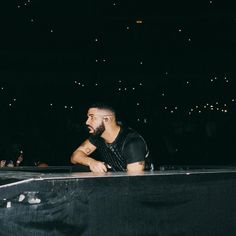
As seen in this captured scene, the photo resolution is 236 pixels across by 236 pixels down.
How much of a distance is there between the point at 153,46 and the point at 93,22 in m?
1.52

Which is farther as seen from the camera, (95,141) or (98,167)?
(95,141)

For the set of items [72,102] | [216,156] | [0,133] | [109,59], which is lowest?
[216,156]

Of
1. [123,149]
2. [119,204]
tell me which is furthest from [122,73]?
[119,204]

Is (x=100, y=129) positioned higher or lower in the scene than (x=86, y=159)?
higher

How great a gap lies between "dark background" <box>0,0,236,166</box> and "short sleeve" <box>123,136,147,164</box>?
6012 mm

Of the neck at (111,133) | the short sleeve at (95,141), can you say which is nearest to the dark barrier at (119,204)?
the neck at (111,133)

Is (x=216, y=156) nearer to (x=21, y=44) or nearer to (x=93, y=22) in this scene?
(x=93, y=22)

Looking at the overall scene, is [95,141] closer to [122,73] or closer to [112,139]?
[112,139]

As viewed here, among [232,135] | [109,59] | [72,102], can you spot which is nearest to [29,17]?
[109,59]

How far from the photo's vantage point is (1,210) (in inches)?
66.6

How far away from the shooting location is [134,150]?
300 cm

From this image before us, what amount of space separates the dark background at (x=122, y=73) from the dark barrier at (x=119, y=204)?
6899 millimetres

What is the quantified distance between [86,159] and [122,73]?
7223 millimetres

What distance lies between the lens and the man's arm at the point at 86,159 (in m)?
2.61
